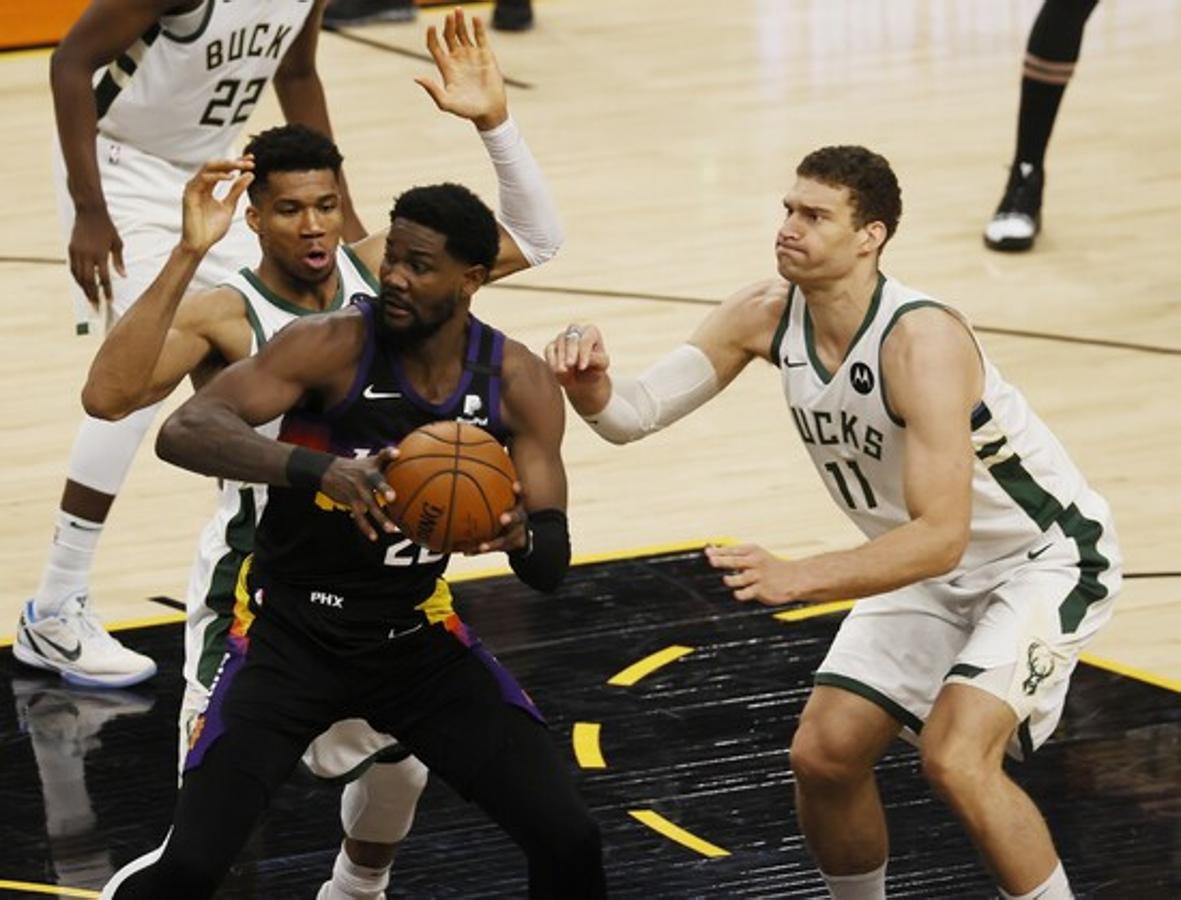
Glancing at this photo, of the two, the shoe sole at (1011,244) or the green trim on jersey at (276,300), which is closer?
the green trim on jersey at (276,300)

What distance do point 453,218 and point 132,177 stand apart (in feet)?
7.66

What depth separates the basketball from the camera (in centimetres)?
499

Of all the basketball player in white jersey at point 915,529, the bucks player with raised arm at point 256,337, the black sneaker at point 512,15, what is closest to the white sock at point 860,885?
the basketball player in white jersey at point 915,529

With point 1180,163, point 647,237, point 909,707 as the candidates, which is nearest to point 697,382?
point 909,707

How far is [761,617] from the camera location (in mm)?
7734

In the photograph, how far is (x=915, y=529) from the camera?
527cm

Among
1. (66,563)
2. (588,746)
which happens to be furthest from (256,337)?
(66,563)

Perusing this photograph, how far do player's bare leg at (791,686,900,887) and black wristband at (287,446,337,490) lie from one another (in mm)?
1226

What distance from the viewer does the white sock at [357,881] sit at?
5.79m

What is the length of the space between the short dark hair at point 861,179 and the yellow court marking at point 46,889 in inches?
89.4

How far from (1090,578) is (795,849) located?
41.1 inches

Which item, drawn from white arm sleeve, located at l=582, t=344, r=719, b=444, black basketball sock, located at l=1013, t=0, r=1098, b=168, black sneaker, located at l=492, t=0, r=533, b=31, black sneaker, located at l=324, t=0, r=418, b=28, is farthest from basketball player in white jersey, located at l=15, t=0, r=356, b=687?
black sneaker, located at l=324, t=0, r=418, b=28

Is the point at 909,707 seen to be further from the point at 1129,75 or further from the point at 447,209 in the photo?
the point at 1129,75

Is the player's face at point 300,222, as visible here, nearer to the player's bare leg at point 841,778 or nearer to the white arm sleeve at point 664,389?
the white arm sleeve at point 664,389
